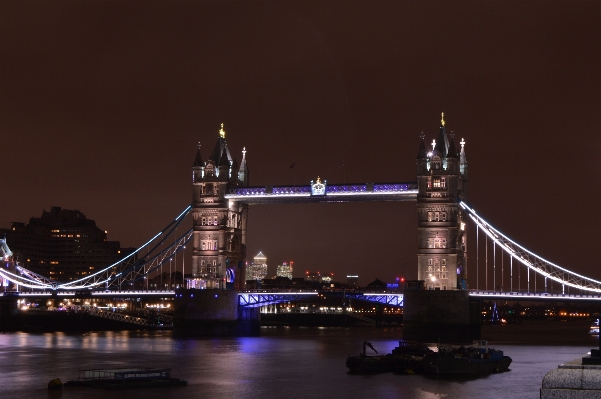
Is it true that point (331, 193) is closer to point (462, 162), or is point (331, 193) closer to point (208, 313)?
point (462, 162)

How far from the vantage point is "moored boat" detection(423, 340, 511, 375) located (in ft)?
163

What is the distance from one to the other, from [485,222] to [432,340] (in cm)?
1198

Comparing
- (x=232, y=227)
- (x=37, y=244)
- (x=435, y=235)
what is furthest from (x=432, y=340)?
(x=37, y=244)

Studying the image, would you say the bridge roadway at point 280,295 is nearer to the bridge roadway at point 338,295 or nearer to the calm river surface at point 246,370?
the bridge roadway at point 338,295

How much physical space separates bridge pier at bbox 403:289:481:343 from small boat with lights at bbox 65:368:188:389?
3746cm

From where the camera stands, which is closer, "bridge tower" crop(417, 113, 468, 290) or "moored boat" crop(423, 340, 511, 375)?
"moored boat" crop(423, 340, 511, 375)

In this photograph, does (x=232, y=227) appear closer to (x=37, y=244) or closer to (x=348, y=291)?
(x=348, y=291)

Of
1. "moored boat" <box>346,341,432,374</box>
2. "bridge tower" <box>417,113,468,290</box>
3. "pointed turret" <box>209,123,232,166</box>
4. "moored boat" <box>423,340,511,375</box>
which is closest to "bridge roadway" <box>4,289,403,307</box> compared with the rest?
"bridge tower" <box>417,113,468,290</box>

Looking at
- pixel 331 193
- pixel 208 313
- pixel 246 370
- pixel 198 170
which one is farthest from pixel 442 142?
pixel 246 370

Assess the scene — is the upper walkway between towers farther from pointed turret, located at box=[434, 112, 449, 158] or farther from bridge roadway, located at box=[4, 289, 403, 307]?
bridge roadway, located at box=[4, 289, 403, 307]

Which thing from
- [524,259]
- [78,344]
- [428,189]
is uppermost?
[428,189]

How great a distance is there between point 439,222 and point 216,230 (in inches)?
845

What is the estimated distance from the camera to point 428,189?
272ft

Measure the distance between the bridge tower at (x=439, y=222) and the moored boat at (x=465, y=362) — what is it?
27.8 metres
